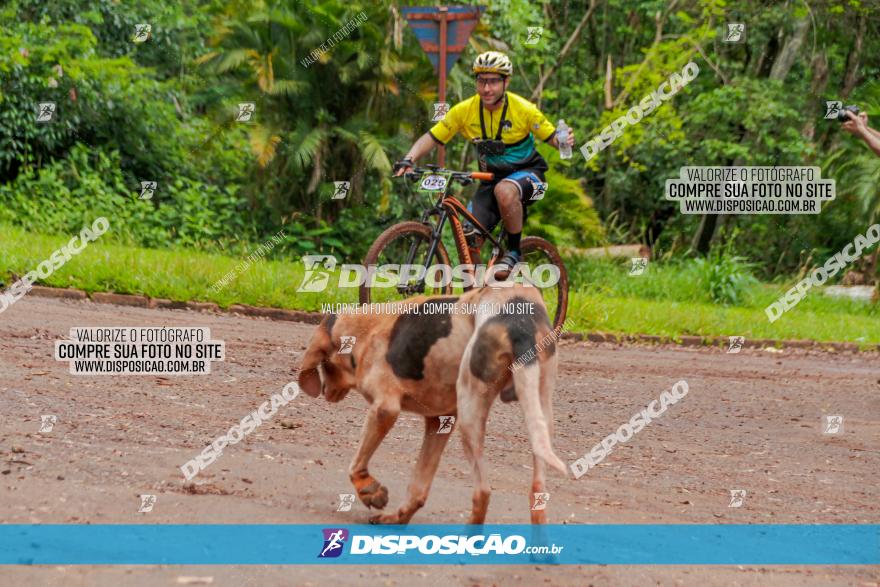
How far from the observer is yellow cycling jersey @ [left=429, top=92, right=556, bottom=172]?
9609 millimetres

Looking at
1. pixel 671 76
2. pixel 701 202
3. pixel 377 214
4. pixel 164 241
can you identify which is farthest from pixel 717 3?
pixel 164 241

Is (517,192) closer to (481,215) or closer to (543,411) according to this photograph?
(481,215)

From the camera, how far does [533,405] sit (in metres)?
5.03

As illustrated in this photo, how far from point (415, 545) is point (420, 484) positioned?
1.16 feet

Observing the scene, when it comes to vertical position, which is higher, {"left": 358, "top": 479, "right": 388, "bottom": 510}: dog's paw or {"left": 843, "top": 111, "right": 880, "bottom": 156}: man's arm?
{"left": 843, "top": 111, "right": 880, "bottom": 156}: man's arm

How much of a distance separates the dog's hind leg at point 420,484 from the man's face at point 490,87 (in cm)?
450

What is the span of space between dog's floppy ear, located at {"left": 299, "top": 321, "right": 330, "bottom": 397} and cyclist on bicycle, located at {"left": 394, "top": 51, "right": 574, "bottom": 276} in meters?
3.79

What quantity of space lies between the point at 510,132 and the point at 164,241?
365 inches

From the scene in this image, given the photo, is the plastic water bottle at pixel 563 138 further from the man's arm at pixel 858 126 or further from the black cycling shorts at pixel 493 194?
the man's arm at pixel 858 126

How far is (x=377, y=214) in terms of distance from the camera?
63.0 ft

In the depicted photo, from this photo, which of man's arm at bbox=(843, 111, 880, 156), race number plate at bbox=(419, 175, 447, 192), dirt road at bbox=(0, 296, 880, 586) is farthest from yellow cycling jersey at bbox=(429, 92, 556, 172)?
man's arm at bbox=(843, 111, 880, 156)

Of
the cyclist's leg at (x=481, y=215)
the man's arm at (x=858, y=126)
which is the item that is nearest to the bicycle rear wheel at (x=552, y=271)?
the cyclist's leg at (x=481, y=215)

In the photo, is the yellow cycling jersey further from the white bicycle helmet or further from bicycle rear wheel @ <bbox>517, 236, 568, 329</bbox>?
bicycle rear wheel @ <bbox>517, 236, 568, 329</bbox>

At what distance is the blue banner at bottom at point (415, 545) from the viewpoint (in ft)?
15.8
